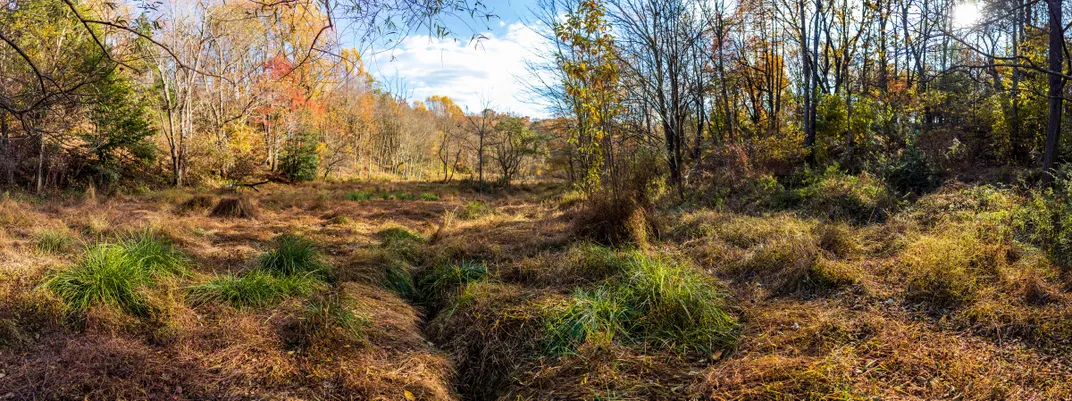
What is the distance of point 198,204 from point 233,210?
905 millimetres

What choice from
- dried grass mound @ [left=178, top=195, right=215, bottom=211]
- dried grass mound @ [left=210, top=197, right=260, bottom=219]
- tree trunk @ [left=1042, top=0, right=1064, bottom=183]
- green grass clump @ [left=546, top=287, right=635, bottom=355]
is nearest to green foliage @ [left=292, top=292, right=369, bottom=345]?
green grass clump @ [left=546, top=287, right=635, bottom=355]

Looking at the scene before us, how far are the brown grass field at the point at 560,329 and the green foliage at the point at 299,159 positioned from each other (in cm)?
1447

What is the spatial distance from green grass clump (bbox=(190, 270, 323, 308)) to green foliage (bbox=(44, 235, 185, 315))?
33 cm

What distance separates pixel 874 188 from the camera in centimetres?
650


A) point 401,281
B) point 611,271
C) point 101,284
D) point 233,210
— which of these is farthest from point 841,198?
point 233,210

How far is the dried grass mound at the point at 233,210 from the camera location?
7818mm

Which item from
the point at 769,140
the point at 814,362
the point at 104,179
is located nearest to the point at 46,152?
the point at 104,179

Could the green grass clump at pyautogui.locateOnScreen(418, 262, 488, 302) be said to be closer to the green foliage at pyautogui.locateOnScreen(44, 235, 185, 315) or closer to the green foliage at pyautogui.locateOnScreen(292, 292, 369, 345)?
the green foliage at pyautogui.locateOnScreen(292, 292, 369, 345)

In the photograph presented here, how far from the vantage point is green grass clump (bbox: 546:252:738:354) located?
311 cm

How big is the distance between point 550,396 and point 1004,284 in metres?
3.29

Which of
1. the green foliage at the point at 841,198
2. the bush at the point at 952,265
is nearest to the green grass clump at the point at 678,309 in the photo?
the bush at the point at 952,265

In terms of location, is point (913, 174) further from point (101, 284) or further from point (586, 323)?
point (101, 284)

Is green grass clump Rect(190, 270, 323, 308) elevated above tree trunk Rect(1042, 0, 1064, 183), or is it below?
below

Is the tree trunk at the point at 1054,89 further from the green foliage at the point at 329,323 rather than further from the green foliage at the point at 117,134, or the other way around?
the green foliage at the point at 117,134
